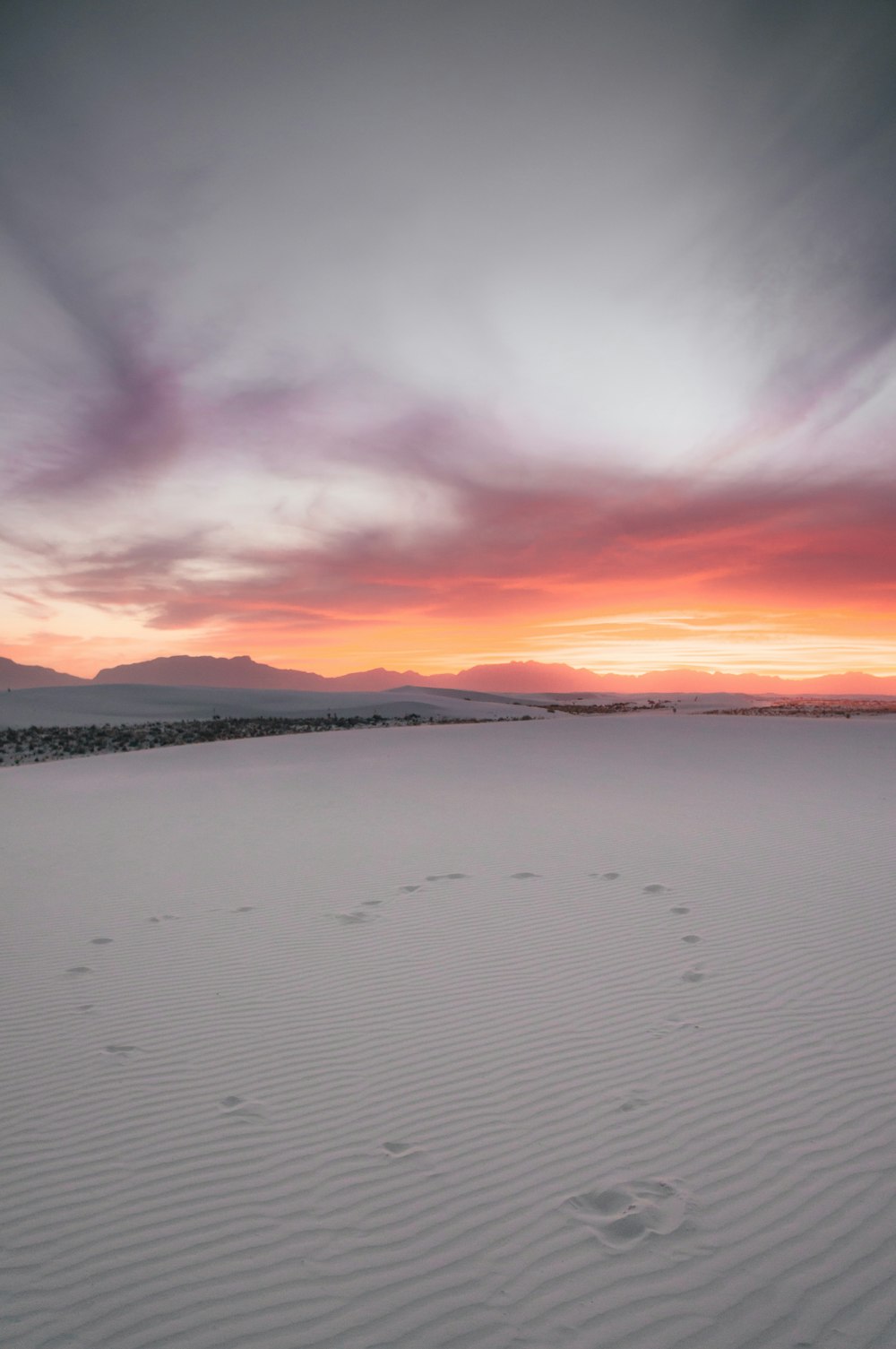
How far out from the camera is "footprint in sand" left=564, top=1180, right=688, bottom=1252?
3.11 meters

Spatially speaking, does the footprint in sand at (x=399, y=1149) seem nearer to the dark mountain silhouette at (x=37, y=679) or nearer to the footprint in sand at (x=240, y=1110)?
the footprint in sand at (x=240, y=1110)

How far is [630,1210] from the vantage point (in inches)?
128

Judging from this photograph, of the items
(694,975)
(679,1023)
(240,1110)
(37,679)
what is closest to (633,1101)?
(679,1023)

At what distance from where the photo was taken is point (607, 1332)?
2697 mm

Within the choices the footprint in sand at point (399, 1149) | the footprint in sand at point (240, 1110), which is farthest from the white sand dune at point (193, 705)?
the footprint in sand at point (399, 1149)

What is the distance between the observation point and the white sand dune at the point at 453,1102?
2855 millimetres

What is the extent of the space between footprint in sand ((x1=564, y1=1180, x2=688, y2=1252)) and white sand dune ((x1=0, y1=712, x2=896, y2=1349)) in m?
0.01

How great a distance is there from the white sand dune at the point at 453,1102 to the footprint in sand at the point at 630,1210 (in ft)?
0.05

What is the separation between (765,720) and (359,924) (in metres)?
31.7

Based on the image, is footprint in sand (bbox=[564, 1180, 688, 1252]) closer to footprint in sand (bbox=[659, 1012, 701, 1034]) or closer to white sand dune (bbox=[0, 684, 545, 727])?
footprint in sand (bbox=[659, 1012, 701, 1034])

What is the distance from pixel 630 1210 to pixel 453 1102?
1188 millimetres

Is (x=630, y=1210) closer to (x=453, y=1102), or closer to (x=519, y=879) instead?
(x=453, y=1102)

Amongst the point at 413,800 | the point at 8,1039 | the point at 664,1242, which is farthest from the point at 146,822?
the point at 664,1242

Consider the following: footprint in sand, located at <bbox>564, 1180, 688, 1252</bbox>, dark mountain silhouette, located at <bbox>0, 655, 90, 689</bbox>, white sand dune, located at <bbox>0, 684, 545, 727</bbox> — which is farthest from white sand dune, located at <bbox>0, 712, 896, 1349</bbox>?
dark mountain silhouette, located at <bbox>0, 655, 90, 689</bbox>
